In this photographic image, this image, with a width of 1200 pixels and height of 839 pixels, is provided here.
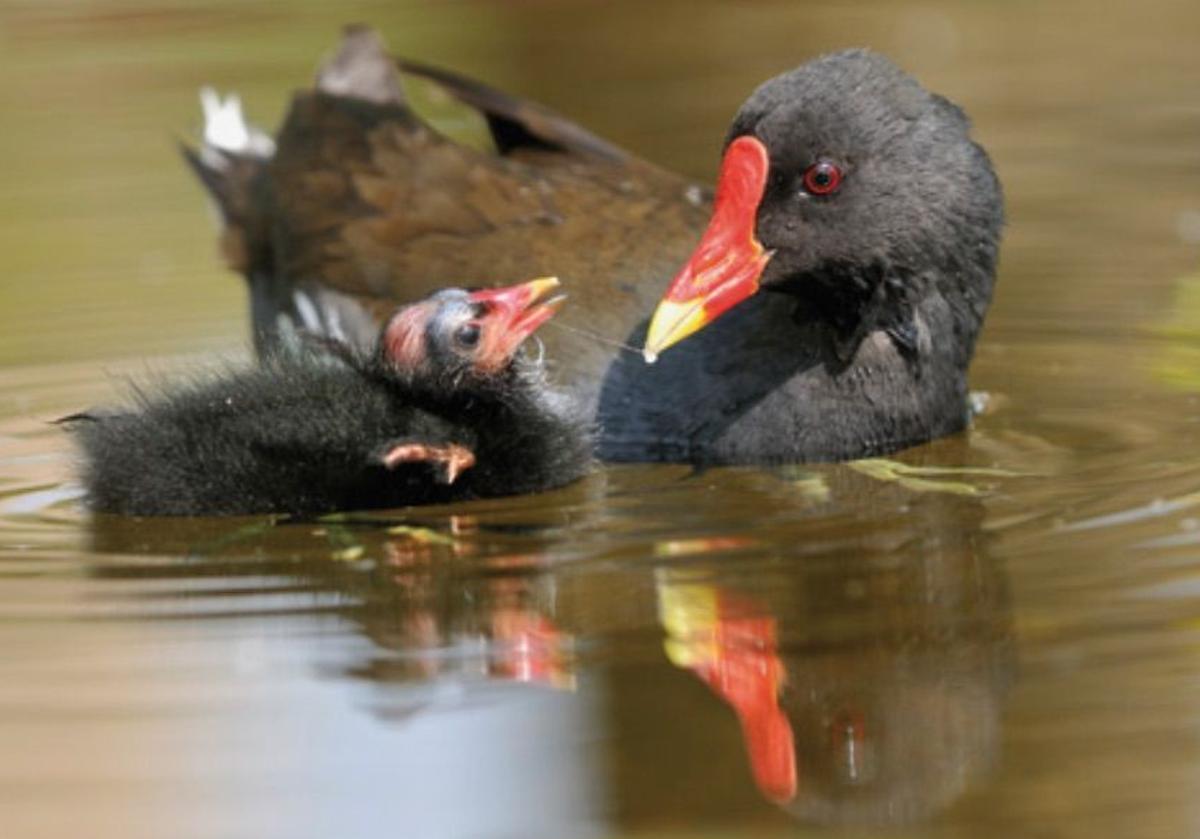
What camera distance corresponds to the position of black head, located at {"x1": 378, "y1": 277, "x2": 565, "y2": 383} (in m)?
5.54

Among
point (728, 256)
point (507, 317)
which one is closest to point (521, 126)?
point (728, 256)

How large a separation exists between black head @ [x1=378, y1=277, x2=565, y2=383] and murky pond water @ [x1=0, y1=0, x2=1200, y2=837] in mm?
327

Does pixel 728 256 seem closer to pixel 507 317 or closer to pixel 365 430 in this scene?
pixel 507 317

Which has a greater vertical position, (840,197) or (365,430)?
(840,197)

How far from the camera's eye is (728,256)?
579 centimetres

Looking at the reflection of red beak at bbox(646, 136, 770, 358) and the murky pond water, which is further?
the reflection of red beak at bbox(646, 136, 770, 358)

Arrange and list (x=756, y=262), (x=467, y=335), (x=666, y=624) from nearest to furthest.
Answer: (x=666, y=624) → (x=467, y=335) → (x=756, y=262)

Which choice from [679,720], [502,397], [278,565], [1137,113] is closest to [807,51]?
[1137,113]

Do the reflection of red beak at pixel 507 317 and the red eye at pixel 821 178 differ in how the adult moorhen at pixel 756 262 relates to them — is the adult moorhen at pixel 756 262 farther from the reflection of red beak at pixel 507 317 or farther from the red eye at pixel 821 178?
the reflection of red beak at pixel 507 317

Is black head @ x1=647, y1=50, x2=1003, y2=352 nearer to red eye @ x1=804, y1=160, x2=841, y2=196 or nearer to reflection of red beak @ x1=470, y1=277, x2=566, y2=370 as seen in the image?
red eye @ x1=804, y1=160, x2=841, y2=196

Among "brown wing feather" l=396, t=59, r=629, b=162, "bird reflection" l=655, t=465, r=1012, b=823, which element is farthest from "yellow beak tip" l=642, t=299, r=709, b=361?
"brown wing feather" l=396, t=59, r=629, b=162

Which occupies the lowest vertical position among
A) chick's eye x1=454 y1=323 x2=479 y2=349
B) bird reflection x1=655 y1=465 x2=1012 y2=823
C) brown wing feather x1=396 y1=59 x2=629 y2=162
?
bird reflection x1=655 y1=465 x2=1012 y2=823

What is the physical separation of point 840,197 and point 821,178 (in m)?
0.06

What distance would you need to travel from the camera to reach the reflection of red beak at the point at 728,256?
5.73m
